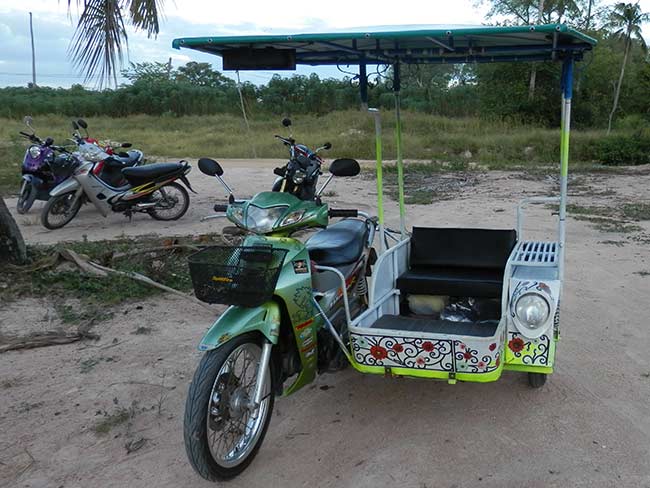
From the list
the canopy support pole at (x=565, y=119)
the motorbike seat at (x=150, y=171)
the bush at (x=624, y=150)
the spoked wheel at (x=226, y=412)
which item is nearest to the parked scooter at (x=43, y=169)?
the motorbike seat at (x=150, y=171)

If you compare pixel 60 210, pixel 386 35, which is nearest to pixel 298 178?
pixel 386 35

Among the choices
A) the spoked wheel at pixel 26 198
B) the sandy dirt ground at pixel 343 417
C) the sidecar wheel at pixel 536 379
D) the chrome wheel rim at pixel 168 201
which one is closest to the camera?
the sandy dirt ground at pixel 343 417

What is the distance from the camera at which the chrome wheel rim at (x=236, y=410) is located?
2.81 meters

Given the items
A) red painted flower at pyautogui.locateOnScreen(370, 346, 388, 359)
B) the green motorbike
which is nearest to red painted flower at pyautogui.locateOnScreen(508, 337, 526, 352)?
red painted flower at pyautogui.locateOnScreen(370, 346, 388, 359)

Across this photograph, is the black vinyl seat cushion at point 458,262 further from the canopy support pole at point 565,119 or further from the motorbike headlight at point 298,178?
the motorbike headlight at point 298,178

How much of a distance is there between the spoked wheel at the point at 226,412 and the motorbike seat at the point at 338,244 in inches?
37.0

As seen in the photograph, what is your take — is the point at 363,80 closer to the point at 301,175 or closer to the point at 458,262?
the point at 301,175

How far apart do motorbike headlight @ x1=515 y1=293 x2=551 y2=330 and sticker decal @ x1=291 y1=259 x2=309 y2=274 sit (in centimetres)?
104

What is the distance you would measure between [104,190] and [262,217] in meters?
5.93

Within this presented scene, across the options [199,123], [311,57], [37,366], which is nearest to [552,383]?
[311,57]

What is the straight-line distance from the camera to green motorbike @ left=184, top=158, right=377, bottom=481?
109 inches

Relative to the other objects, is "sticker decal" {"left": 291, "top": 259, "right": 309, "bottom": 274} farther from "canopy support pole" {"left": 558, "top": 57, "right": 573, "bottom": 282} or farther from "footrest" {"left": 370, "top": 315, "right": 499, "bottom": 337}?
"canopy support pole" {"left": 558, "top": 57, "right": 573, "bottom": 282}

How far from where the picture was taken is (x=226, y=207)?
3.68 m

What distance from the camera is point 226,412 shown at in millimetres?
2857
